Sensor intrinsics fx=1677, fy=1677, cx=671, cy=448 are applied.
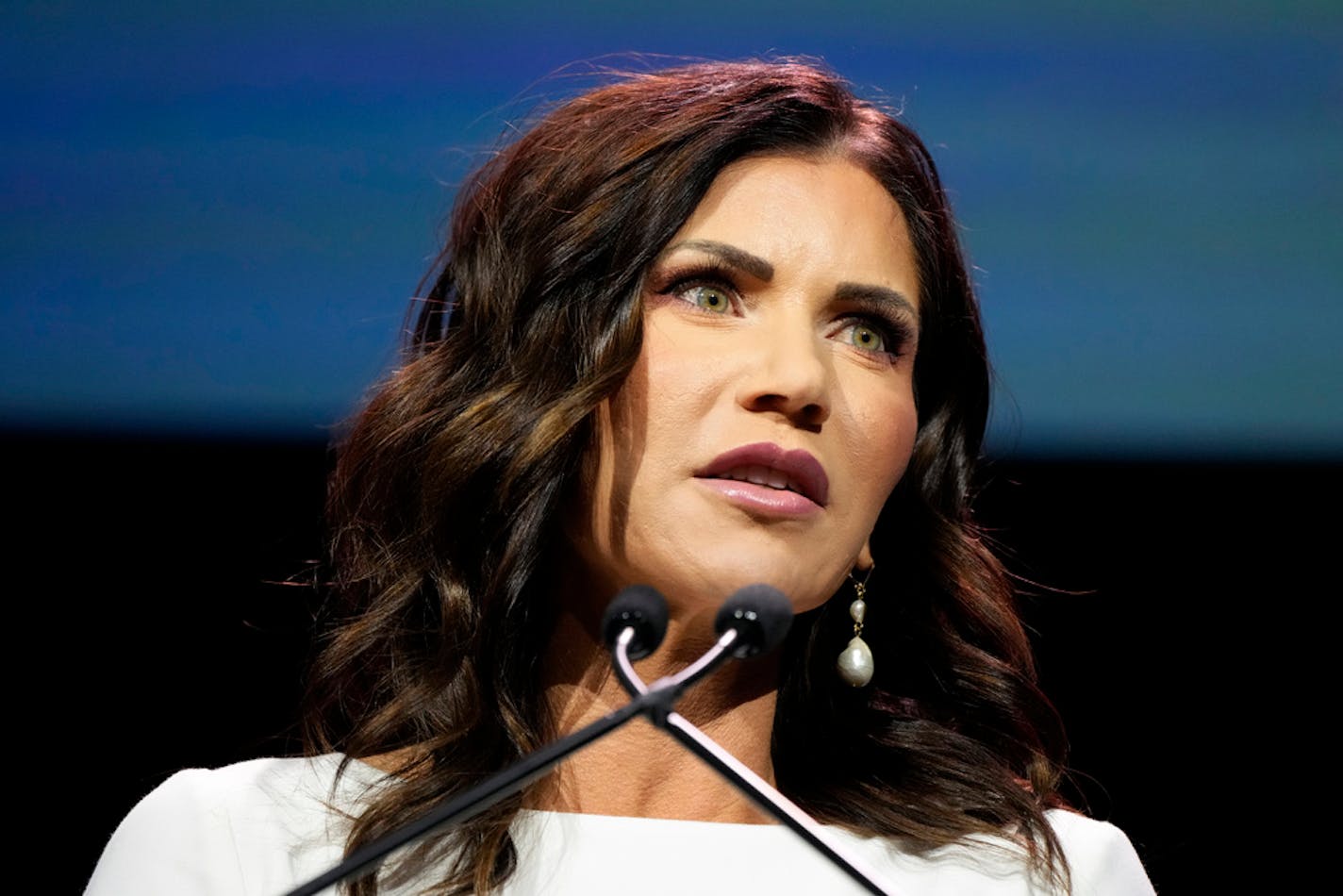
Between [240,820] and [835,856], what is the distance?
0.83 metres

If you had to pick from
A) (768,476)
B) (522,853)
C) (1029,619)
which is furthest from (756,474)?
(1029,619)

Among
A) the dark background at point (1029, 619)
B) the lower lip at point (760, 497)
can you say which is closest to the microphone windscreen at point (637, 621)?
the lower lip at point (760, 497)

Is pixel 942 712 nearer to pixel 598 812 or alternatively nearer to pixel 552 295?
pixel 598 812

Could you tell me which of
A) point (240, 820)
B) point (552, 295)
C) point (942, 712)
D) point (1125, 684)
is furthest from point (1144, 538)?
point (240, 820)

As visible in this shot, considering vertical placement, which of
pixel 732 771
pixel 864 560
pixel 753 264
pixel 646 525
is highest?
pixel 753 264

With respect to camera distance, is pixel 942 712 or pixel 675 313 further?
pixel 942 712

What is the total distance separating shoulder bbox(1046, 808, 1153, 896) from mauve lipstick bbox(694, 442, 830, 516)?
1.79 ft

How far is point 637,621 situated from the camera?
→ 4.00ft

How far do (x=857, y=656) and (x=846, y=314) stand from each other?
0.42 meters

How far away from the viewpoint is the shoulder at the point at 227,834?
1704 millimetres

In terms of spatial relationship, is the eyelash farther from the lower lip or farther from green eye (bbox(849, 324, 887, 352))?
the lower lip

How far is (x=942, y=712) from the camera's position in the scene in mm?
2109

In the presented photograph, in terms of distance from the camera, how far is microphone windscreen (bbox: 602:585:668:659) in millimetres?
1219

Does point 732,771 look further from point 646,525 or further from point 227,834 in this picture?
point 227,834
